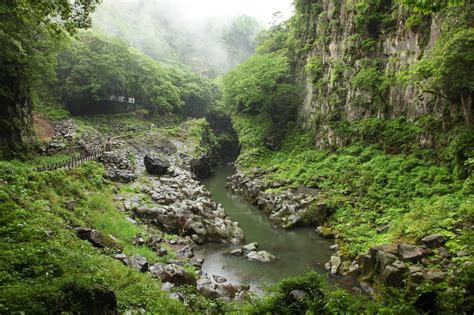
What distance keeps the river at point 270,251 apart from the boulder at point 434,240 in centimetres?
422

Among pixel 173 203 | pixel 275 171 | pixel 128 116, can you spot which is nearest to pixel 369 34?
pixel 275 171

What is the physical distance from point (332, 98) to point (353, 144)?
617cm

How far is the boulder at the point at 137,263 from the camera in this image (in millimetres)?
12716

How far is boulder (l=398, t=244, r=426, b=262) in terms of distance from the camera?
14125mm

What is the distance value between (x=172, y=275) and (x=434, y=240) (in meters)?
10.6

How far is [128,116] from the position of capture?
5047 cm

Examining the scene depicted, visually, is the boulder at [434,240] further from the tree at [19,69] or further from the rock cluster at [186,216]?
the tree at [19,69]

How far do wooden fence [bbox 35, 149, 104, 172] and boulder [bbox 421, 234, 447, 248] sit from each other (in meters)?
18.8

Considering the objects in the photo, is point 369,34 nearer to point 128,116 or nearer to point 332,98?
point 332,98

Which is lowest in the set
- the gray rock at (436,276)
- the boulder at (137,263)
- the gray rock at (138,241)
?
the gray rock at (138,241)

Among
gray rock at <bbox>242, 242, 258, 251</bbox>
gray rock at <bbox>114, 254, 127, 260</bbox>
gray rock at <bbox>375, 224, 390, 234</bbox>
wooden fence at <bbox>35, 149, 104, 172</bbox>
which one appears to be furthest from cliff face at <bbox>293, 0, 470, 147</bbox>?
wooden fence at <bbox>35, 149, 104, 172</bbox>

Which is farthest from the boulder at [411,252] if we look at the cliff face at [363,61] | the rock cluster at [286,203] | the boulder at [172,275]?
the cliff face at [363,61]

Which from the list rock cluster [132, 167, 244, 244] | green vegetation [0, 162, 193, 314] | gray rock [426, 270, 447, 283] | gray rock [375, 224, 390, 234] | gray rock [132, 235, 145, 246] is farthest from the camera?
rock cluster [132, 167, 244, 244]

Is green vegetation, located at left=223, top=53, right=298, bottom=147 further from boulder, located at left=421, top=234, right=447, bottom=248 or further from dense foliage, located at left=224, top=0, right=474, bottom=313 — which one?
boulder, located at left=421, top=234, right=447, bottom=248
